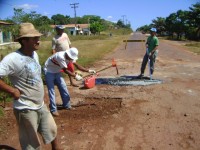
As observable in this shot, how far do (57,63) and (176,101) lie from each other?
3.07 m

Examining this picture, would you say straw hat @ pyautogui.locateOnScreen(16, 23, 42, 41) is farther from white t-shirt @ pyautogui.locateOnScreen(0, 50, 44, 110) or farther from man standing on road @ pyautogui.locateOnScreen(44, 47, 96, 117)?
man standing on road @ pyautogui.locateOnScreen(44, 47, 96, 117)

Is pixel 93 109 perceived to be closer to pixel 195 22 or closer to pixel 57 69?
pixel 57 69

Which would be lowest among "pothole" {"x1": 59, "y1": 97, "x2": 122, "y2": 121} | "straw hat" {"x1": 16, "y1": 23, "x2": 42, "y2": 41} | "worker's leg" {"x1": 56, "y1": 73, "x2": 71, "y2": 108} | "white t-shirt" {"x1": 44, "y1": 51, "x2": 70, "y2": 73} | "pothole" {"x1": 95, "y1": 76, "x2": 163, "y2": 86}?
"pothole" {"x1": 59, "y1": 97, "x2": 122, "y2": 121}

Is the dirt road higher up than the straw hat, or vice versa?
the straw hat

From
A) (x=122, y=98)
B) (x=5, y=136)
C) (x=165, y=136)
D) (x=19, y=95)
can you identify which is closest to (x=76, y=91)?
(x=122, y=98)

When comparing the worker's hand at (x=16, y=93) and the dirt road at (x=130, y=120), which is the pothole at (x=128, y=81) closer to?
the dirt road at (x=130, y=120)

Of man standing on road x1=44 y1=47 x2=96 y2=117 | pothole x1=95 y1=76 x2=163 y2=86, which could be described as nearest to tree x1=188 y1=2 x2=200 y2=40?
pothole x1=95 y1=76 x2=163 y2=86

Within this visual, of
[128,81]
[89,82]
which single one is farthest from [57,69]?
[128,81]

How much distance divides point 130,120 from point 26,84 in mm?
2901

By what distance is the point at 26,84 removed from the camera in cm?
342

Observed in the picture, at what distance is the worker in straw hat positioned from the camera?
10.7 feet

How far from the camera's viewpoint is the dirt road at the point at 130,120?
4.75m

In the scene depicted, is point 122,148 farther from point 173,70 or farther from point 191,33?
point 191,33

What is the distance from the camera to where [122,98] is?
296 inches
